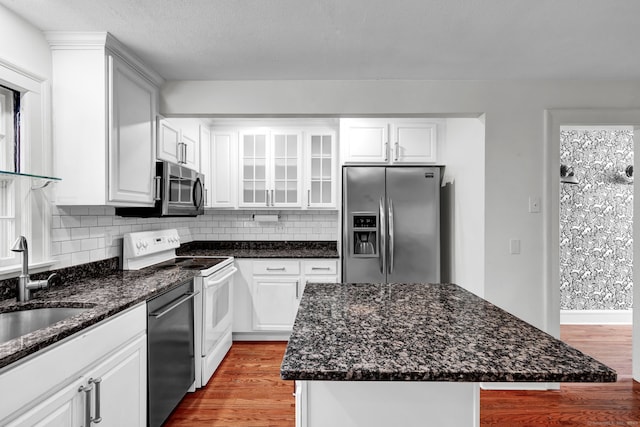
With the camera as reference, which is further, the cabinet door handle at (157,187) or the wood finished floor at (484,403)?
the cabinet door handle at (157,187)

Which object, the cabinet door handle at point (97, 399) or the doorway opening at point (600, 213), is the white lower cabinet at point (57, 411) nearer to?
the cabinet door handle at point (97, 399)

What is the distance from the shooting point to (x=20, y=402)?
46.3 inches

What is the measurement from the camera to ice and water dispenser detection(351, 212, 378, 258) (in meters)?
3.64

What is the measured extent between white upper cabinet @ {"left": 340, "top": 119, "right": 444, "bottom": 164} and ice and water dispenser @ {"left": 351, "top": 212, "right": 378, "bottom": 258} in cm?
55

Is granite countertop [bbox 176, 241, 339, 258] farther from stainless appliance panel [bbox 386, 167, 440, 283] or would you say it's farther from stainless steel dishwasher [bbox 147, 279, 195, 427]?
stainless steel dishwasher [bbox 147, 279, 195, 427]

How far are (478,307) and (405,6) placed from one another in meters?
1.44

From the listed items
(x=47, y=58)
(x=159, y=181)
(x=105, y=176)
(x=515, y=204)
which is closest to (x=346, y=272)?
(x=515, y=204)

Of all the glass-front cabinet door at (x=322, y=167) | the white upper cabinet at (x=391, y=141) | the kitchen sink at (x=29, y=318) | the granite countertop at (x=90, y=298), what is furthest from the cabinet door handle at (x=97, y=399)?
the glass-front cabinet door at (x=322, y=167)

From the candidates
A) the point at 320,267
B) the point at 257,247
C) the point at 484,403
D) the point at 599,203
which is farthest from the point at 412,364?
the point at 599,203

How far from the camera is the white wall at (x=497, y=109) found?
2.89 meters

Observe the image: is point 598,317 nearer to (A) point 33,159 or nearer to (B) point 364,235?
(B) point 364,235

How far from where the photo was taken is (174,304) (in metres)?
2.37

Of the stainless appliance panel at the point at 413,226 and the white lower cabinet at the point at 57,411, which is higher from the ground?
the stainless appliance panel at the point at 413,226

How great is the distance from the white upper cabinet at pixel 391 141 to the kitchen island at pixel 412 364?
7.79 ft
